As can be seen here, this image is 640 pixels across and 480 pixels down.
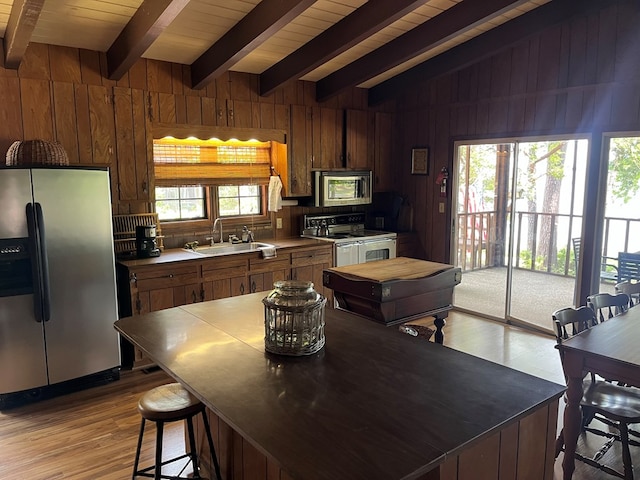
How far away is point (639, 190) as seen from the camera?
432 centimetres

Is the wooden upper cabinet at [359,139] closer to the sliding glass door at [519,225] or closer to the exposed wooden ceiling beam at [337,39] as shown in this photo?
the sliding glass door at [519,225]

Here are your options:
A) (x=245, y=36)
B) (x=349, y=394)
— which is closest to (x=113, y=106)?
(x=245, y=36)

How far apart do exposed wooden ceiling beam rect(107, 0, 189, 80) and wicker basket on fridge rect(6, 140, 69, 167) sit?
0.88m

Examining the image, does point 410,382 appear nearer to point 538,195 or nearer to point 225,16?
point 225,16

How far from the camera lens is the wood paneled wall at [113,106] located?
3.72 meters

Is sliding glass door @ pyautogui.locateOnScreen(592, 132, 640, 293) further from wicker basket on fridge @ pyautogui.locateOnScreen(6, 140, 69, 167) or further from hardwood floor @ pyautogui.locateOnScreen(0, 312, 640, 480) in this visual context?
wicker basket on fridge @ pyautogui.locateOnScreen(6, 140, 69, 167)

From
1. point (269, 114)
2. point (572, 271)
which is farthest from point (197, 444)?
point (572, 271)

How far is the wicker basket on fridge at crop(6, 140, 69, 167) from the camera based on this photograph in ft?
11.2

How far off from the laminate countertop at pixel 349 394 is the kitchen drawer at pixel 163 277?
1687 mm

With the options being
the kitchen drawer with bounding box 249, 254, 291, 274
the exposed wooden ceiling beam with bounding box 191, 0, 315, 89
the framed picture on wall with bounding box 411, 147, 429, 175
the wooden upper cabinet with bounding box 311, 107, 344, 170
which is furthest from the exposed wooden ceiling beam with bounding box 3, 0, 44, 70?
the framed picture on wall with bounding box 411, 147, 429, 175

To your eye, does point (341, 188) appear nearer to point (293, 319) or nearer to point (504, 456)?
point (293, 319)

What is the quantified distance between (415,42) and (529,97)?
54.6 inches

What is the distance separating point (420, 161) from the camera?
6.02 metres

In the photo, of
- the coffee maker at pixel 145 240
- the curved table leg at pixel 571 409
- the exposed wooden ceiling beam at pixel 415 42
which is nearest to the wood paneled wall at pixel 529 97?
the exposed wooden ceiling beam at pixel 415 42
